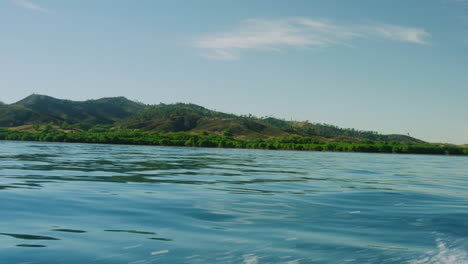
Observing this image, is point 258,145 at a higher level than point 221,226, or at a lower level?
higher

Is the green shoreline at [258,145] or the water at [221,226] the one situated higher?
the green shoreline at [258,145]

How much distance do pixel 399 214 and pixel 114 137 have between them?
131783 millimetres

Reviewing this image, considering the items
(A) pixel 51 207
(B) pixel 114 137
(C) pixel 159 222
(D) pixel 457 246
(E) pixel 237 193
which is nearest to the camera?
(D) pixel 457 246

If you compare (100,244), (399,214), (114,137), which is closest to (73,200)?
(100,244)

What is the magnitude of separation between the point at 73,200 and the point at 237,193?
239 inches

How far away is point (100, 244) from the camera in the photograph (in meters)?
7.98

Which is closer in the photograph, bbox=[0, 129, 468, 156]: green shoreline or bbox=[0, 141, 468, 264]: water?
bbox=[0, 141, 468, 264]: water

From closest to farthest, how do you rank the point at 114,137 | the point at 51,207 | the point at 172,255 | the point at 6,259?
the point at 6,259, the point at 172,255, the point at 51,207, the point at 114,137

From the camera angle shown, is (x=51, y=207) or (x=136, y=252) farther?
(x=51, y=207)

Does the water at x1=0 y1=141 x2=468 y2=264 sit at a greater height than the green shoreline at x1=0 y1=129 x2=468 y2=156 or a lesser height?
lesser

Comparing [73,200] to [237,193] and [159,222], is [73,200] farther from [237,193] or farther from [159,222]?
[237,193]

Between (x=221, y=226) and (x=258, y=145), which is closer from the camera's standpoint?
(x=221, y=226)

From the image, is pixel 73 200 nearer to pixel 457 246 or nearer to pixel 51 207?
pixel 51 207

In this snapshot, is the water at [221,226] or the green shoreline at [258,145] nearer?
the water at [221,226]
